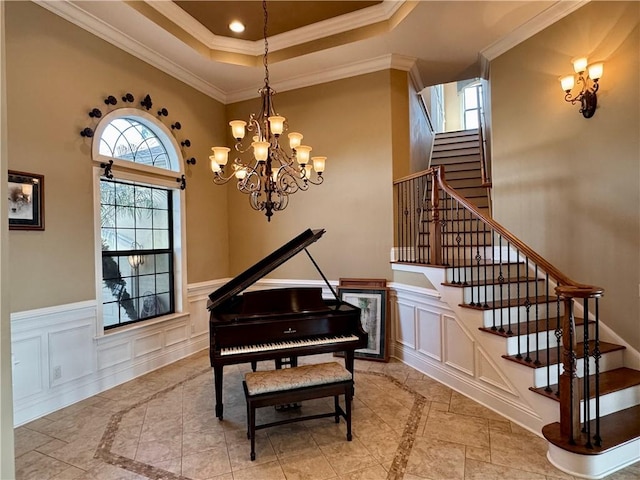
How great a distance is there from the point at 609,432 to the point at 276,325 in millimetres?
2504

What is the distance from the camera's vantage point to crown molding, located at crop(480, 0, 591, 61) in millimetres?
3335

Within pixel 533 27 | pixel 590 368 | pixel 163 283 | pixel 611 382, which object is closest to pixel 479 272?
pixel 590 368

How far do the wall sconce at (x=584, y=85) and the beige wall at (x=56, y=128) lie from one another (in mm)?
4604

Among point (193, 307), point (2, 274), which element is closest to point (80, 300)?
point (193, 307)

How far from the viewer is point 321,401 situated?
319 centimetres

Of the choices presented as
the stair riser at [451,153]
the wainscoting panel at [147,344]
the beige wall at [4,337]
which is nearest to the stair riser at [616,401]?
the beige wall at [4,337]

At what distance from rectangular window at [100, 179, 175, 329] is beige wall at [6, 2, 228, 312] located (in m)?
0.34

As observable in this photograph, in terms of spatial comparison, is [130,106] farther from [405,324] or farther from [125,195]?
[405,324]

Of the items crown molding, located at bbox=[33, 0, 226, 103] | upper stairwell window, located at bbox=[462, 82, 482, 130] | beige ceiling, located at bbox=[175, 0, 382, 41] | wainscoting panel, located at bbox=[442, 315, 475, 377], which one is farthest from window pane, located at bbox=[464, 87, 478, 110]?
wainscoting panel, located at bbox=[442, 315, 475, 377]

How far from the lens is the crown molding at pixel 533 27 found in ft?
10.9

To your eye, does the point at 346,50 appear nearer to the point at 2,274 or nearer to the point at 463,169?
A: the point at 463,169

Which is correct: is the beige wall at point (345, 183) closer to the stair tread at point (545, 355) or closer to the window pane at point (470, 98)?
the stair tread at point (545, 355)

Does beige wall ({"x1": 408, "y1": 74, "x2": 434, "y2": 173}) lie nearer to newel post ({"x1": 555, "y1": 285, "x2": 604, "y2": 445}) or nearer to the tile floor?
newel post ({"x1": 555, "y1": 285, "x2": 604, "y2": 445})

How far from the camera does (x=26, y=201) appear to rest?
9.43 ft
